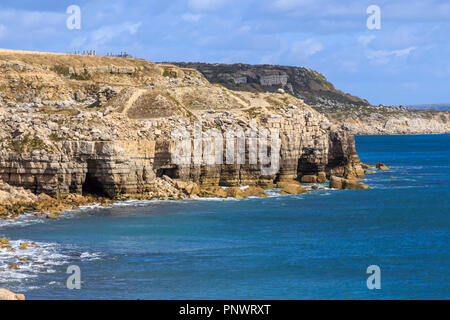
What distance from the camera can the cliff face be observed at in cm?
6153

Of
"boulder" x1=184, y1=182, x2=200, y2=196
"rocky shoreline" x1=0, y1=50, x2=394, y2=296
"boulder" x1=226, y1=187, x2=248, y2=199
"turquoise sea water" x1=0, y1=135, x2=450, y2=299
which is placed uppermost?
"rocky shoreline" x1=0, y1=50, x2=394, y2=296

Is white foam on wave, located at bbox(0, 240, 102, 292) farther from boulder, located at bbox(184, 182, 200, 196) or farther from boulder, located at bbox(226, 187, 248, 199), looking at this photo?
boulder, located at bbox(226, 187, 248, 199)

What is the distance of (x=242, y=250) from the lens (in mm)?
44156

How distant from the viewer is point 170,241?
46.8m

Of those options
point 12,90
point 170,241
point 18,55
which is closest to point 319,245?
point 170,241

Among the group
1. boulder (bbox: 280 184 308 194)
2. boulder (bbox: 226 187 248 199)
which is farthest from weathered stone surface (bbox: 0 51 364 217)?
boulder (bbox: 280 184 308 194)

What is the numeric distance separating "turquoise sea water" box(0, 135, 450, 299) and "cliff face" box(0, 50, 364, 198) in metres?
4.98

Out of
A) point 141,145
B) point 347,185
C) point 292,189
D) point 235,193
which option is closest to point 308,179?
point 347,185

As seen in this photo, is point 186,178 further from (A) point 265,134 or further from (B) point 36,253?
(B) point 36,253

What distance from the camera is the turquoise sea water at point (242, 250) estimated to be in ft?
114

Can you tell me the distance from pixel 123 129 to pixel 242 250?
2755cm

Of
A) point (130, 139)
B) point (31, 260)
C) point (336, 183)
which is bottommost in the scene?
point (31, 260)

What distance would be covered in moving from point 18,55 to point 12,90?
553 inches

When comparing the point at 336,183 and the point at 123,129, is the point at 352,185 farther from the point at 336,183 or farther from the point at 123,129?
the point at 123,129
